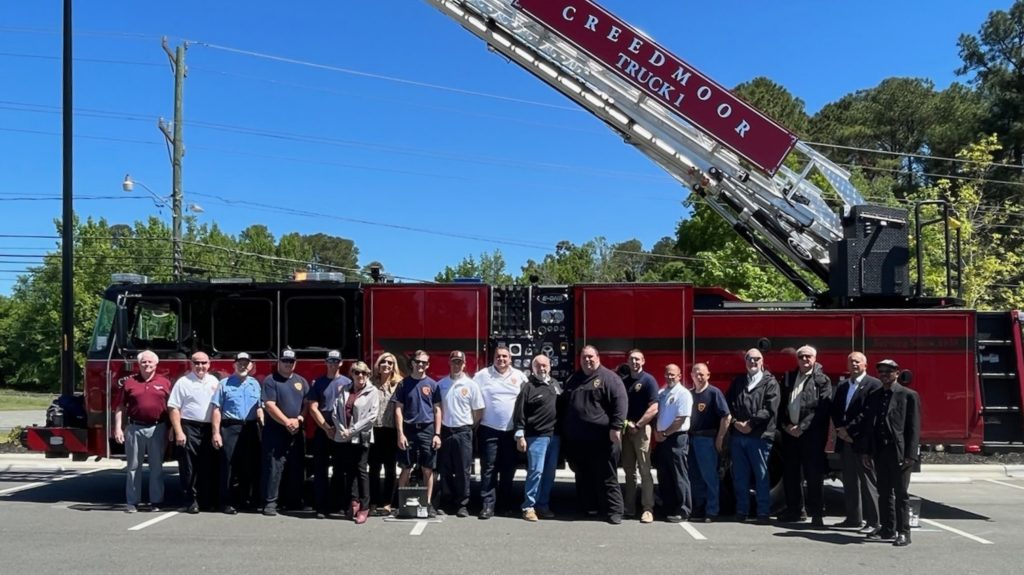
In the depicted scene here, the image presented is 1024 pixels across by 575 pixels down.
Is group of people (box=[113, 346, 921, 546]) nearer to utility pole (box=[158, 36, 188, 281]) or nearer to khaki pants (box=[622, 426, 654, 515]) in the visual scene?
khaki pants (box=[622, 426, 654, 515])

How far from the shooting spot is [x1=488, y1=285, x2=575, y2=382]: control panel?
972cm

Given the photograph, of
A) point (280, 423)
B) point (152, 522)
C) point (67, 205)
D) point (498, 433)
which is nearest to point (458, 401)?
point (498, 433)

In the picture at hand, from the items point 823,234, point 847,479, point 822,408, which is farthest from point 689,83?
point 847,479

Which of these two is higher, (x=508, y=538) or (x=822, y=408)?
(x=822, y=408)

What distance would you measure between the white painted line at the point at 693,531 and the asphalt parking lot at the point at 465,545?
0.8 inches

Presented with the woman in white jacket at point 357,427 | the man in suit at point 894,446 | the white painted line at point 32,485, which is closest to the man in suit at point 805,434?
the man in suit at point 894,446

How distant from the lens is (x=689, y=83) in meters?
10.4

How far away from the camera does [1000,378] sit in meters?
9.47

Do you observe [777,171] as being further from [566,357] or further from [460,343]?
[460,343]

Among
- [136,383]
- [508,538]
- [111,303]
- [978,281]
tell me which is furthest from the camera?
[978,281]

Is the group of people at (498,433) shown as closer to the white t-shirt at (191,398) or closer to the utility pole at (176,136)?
the white t-shirt at (191,398)

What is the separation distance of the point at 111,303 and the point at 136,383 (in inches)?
52.6

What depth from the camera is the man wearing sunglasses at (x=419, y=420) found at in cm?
877

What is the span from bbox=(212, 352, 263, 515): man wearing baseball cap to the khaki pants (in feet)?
13.9
